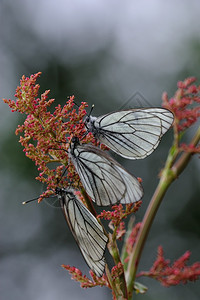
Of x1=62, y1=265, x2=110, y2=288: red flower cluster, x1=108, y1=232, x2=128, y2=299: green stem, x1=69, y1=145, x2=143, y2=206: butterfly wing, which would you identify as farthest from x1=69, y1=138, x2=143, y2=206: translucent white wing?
x1=62, y1=265, x2=110, y2=288: red flower cluster

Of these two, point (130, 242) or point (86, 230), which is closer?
point (86, 230)

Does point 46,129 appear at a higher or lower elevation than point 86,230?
higher

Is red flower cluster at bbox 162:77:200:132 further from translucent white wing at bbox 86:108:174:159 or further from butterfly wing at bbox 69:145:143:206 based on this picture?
butterfly wing at bbox 69:145:143:206

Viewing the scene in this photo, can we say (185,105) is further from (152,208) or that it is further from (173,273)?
(173,273)

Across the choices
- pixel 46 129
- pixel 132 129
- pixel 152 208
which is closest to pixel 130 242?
pixel 152 208

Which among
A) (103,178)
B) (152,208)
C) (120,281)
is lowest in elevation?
(120,281)

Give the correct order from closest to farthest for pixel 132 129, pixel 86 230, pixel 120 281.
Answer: pixel 120 281 < pixel 86 230 < pixel 132 129
